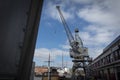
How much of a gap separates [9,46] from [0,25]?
0.15 meters

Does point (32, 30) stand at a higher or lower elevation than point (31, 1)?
lower

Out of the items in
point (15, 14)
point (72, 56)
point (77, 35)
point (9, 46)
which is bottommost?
point (9, 46)

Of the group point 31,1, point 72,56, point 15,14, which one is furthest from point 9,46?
point 72,56

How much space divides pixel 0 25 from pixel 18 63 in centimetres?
30

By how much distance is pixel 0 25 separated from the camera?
0.97 meters

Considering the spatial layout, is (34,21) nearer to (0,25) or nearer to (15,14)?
(15,14)

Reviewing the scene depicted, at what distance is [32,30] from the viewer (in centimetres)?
117

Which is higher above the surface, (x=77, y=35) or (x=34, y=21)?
(x=77, y=35)

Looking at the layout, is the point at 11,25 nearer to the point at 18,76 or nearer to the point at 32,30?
the point at 32,30

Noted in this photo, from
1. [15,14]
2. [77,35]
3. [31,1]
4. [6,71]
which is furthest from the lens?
[77,35]

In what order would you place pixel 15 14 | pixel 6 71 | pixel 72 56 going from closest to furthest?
pixel 6 71, pixel 15 14, pixel 72 56

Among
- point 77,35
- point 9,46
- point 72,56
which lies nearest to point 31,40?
point 9,46

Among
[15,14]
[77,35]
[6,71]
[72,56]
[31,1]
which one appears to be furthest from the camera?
[77,35]

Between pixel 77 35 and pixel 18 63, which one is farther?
pixel 77 35
